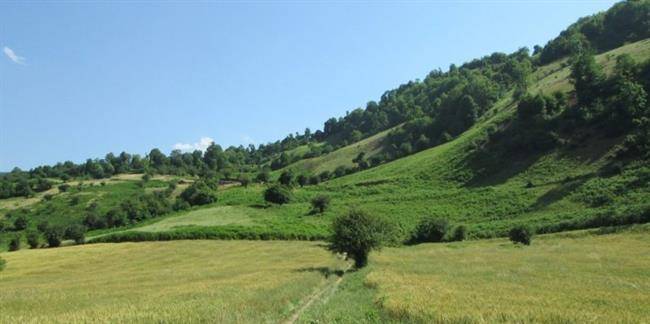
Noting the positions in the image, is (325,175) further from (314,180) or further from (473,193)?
(473,193)

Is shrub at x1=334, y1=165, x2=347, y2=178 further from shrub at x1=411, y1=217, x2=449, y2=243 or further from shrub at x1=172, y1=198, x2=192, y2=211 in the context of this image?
shrub at x1=411, y1=217, x2=449, y2=243

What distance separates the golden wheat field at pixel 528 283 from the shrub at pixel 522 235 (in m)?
1.95

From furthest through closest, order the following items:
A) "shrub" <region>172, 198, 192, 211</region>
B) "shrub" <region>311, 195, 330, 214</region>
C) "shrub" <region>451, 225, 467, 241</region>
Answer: "shrub" <region>172, 198, 192, 211</region>, "shrub" <region>311, 195, 330, 214</region>, "shrub" <region>451, 225, 467, 241</region>

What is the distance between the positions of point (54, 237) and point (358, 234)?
78.3 meters

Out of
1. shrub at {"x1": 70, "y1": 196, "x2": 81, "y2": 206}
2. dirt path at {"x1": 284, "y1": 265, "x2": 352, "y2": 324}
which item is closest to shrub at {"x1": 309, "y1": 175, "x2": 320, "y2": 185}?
shrub at {"x1": 70, "y1": 196, "x2": 81, "y2": 206}

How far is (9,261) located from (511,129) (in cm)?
11403

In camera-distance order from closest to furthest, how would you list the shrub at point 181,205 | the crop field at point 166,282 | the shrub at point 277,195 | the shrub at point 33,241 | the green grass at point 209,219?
the crop field at point 166,282, the green grass at point 209,219, the shrub at point 33,241, the shrub at point 277,195, the shrub at point 181,205

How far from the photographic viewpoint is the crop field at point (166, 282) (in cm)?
2420

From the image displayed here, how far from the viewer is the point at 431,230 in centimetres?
7662

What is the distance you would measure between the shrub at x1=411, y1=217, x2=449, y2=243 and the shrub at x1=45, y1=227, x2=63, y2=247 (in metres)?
73.0

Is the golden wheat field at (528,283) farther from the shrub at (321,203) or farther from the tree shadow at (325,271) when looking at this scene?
the shrub at (321,203)

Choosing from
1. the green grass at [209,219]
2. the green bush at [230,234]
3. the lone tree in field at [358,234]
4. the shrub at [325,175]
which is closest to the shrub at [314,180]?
the shrub at [325,175]

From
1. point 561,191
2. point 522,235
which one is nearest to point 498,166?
point 561,191

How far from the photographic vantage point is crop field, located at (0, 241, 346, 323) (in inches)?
953
